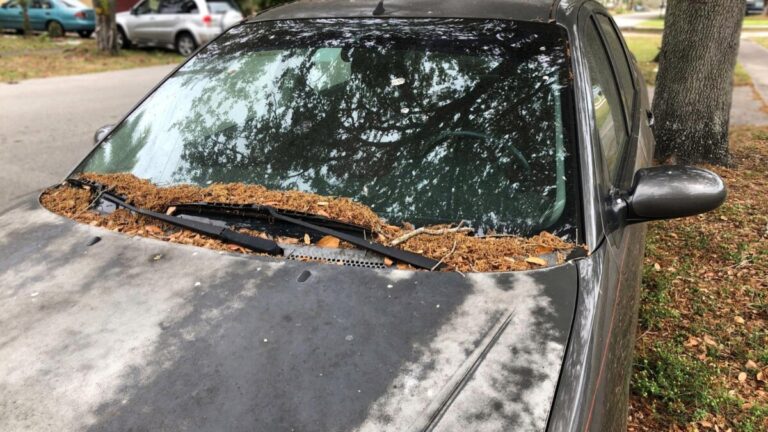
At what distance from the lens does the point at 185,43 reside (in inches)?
638

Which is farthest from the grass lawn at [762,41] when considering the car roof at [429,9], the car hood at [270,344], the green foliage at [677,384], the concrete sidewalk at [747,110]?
the car hood at [270,344]

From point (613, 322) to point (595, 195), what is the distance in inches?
15.2

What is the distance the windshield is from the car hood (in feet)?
1.23

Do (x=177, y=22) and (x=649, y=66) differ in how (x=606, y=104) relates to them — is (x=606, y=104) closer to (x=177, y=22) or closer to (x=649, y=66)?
(x=649, y=66)

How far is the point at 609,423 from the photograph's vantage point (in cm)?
155

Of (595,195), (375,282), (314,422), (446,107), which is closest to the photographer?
(314,422)

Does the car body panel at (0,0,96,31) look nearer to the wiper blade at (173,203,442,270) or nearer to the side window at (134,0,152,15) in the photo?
the side window at (134,0,152,15)

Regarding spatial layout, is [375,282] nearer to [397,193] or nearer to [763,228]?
[397,193]

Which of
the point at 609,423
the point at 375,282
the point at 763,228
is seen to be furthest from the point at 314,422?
the point at 763,228

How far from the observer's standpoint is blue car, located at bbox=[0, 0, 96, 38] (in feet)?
64.7

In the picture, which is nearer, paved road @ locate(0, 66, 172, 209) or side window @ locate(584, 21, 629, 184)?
side window @ locate(584, 21, 629, 184)

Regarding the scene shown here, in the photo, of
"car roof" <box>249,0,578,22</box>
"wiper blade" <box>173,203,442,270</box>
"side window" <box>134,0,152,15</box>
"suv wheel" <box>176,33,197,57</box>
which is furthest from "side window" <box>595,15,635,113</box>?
"side window" <box>134,0,152,15</box>

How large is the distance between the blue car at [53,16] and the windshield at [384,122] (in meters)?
20.1

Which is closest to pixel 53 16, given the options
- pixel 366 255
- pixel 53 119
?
pixel 53 119
